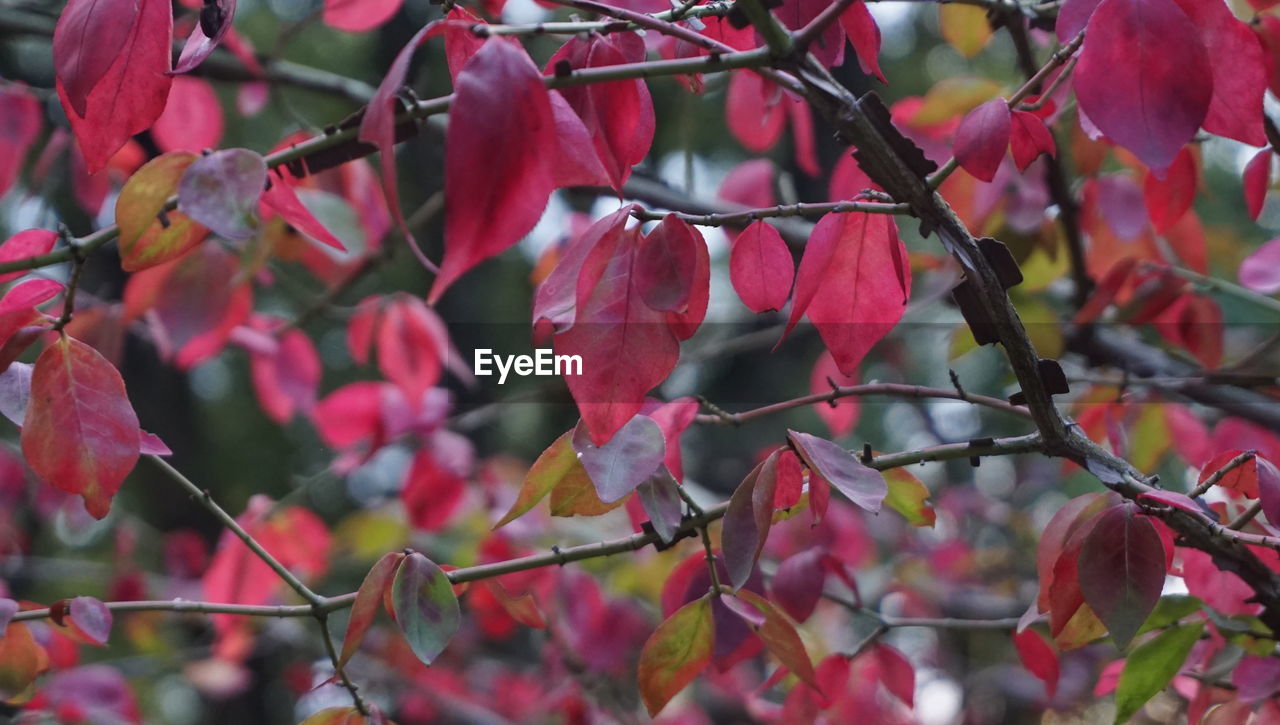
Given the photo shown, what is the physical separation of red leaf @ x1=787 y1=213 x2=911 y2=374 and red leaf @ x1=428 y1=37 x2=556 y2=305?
0.18 metres

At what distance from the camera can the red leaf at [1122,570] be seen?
0.44 metres

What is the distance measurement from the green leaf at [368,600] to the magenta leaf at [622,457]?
0.37 feet

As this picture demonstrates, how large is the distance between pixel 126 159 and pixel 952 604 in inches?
64.1

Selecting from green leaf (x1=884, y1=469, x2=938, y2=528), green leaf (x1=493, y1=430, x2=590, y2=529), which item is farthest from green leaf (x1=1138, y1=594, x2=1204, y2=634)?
green leaf (x1=493, y1=430, x2=590, y2=529)

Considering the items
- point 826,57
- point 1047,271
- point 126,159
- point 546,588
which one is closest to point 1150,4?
point 826,57

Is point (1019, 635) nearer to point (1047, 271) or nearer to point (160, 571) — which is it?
point (1047, 271)

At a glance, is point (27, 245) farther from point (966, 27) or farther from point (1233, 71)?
point (966, 27)

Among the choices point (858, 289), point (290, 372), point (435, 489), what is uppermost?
point (858, 289)

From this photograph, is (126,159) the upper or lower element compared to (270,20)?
upper

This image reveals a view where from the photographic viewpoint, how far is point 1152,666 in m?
0.53

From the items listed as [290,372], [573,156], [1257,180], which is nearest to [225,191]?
[573,156]

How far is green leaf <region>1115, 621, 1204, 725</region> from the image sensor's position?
52 centimetres

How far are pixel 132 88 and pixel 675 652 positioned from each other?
40 cm

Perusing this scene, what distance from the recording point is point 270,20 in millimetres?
3607
